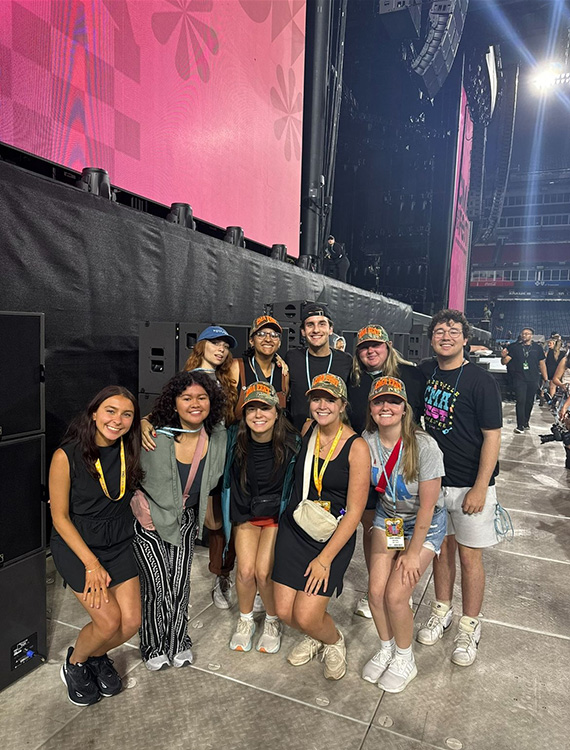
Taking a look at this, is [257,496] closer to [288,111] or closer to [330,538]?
[330,538]

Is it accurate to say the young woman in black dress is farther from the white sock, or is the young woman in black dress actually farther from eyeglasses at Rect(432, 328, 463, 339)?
eyeglasses at Rect(432, 328, 463, 339)

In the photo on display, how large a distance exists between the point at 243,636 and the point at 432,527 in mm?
1093

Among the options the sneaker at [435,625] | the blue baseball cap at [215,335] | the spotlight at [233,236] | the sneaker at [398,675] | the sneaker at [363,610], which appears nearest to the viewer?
the sneaker at [398,675]

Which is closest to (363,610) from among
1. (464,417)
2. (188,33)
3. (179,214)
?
(464,417)

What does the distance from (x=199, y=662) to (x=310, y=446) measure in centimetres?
116

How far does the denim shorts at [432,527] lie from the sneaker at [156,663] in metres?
1.18

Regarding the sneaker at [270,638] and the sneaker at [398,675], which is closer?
the sneaker at [398,675]

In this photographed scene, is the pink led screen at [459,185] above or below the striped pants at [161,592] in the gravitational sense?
above

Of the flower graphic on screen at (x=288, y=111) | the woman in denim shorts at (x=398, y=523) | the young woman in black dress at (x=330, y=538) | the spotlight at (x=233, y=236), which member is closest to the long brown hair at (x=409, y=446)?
the woman in denim shorts at (x=398, y=523)

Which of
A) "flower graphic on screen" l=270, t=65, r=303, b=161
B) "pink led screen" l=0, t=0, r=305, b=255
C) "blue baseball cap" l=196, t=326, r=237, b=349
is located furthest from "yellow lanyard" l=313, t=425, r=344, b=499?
"flower graphic on screen" l=270, t=65, r=303, b=161

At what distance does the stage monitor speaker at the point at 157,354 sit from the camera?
3.30 m

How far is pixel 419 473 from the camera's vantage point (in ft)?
7.01

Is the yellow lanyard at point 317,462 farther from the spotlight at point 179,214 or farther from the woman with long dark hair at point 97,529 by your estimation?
the spotlight at point 179,214

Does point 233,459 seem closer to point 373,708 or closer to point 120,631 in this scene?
point 120,631
